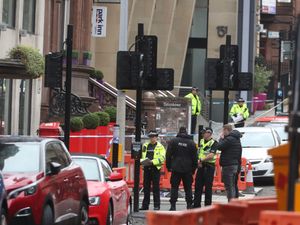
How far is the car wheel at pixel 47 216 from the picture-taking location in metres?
11.7

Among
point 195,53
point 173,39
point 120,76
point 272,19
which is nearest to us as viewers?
point 120,76

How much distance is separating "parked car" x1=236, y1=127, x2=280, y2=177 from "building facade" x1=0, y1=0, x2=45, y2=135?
20.8 ft

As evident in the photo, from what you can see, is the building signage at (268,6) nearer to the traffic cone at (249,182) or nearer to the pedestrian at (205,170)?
the traffic cone at (249,182)

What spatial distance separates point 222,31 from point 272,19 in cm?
3857

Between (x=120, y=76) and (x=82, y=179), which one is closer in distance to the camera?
(x=82, y=179)

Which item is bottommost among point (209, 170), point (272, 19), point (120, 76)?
point (209, 170)

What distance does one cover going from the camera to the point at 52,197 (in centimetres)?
1212

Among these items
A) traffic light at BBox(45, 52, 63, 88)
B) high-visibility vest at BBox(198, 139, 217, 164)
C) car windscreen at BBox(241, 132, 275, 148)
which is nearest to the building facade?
traffic light at BBox(45, 52, 63, 88)

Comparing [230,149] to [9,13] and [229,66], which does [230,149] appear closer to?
[229,66]

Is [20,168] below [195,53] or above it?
below

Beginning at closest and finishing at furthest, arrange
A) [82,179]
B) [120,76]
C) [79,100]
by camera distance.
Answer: [82,179] → [120,76] → [79,100]

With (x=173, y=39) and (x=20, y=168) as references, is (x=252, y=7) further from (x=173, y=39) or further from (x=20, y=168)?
(x=20, y=168)

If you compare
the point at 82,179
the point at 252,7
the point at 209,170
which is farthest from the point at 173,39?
the point at 82,179

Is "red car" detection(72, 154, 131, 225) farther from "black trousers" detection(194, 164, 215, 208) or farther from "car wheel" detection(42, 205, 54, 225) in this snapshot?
"black trousers" detection(194, 164, 215, 208)
